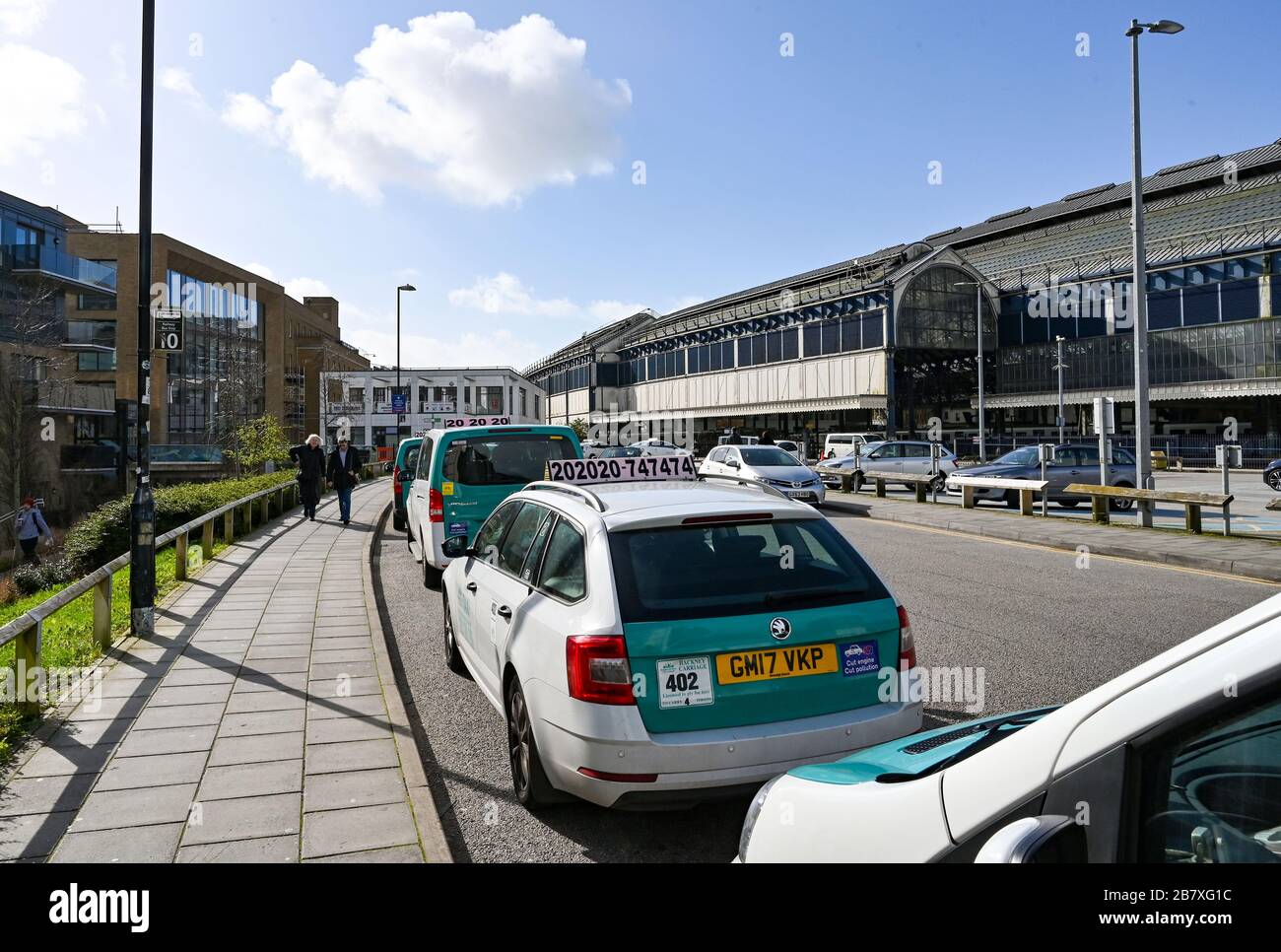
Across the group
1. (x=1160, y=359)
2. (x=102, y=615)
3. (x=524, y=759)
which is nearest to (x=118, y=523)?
(x=102, y=615)

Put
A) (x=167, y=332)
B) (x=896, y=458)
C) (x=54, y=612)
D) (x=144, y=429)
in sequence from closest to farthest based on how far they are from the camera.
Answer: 1. (x=54, y=612)
2. (x=144, y=429)
3. (x=167, y=332)
4. (x=896, y=458)

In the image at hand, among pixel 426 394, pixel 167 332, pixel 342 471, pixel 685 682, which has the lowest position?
pixel 685 682

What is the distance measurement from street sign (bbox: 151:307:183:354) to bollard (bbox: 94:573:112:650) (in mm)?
2504

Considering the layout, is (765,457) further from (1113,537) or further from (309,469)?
(309,469)

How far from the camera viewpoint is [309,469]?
Answer: 1906cm

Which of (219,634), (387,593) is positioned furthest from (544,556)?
(387,593)

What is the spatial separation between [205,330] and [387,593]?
5484cm

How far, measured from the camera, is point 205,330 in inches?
2304

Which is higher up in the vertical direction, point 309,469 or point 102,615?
point 309,469

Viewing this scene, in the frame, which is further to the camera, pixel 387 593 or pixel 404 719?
pixel 387 593

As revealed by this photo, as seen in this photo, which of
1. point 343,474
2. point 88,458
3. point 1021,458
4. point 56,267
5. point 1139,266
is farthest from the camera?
point 56,267

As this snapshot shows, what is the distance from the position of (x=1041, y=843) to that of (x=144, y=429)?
8999 mm
